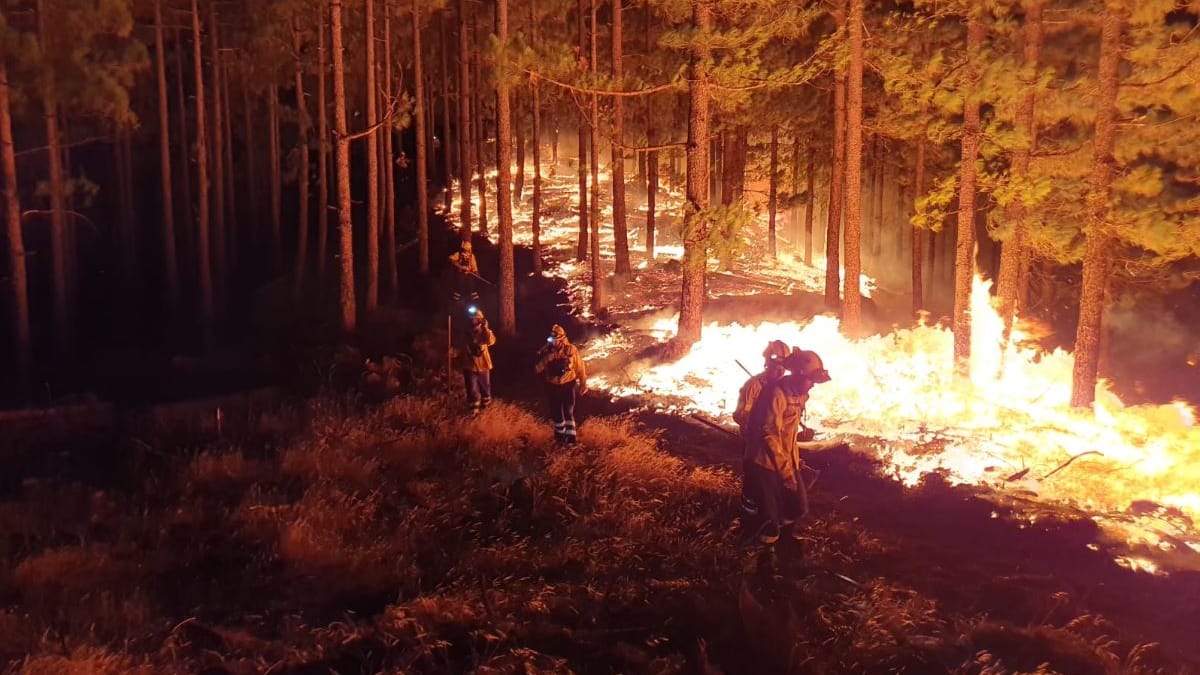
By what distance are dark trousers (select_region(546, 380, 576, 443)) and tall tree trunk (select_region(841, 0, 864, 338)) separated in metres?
8.51

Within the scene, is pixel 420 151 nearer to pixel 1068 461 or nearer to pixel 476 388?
pixel 476 388

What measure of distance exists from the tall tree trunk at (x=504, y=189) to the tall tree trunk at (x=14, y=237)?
9065 millimetres

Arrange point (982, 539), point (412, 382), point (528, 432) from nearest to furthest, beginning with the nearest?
point (982, 539)
point (528, 432)
point (412, 382)

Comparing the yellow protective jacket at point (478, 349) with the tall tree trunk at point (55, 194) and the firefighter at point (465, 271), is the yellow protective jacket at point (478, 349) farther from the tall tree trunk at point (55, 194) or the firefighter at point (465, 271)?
the tall tree trunk at point (55, 194)

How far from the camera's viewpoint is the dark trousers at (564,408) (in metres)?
11.2

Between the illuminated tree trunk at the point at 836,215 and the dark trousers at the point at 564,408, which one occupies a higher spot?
the illuminated tree trunk at the point at 836,215

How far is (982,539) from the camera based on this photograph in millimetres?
9586

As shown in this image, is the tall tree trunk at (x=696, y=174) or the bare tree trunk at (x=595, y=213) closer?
the tall tree trunk at (x=696, y=174)

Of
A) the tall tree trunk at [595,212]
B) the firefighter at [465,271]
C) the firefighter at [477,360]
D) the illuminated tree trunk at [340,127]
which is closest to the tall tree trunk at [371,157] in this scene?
the illuminated tree trunk at [340,127]

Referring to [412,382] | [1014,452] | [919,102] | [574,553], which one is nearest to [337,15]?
[412,382]

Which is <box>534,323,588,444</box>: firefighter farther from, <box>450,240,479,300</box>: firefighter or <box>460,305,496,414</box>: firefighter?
<box>450,240,479,300</box>: firefighter

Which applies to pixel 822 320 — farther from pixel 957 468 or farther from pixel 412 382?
pixel 412 382

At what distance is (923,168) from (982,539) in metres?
17.1

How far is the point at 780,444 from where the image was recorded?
8148 mm
